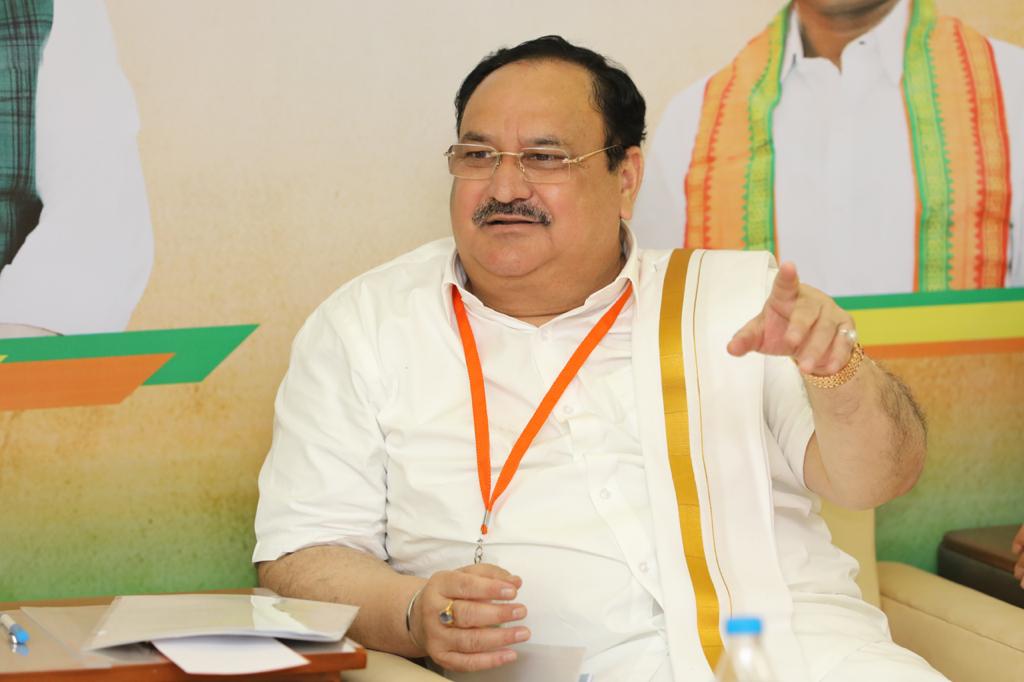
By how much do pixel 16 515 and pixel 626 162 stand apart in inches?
59.8

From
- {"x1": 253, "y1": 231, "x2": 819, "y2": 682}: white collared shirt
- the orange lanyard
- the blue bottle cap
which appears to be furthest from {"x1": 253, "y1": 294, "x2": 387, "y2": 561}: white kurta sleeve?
the blue bottle cap

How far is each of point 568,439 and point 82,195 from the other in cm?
116

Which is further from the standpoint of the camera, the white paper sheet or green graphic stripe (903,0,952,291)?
green graphic stripe (903,0,952,291)

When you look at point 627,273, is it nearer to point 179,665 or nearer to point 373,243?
point 373,243

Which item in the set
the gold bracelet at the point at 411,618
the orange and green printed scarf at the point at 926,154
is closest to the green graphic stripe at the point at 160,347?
the gold bracelet at the point at 411,618

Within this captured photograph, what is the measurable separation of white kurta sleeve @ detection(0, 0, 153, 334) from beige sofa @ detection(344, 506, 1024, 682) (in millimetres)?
1012

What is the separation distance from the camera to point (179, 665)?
1.53 metres

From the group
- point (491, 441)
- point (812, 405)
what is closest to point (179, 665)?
point (491, 441)

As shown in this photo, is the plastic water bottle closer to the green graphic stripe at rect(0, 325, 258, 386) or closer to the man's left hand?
the man's left hand

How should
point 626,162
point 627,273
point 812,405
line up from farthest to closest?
1. point 626,162
2. point 627,273
3. point 812,405

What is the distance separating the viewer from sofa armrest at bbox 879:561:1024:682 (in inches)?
91.3

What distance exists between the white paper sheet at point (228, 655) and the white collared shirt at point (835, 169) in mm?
1583

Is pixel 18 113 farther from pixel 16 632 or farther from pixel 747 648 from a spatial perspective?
pixel 747 648

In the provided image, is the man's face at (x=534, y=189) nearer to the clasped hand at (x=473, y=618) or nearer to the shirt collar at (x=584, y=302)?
the shirt collar at (x=584, y=302)
